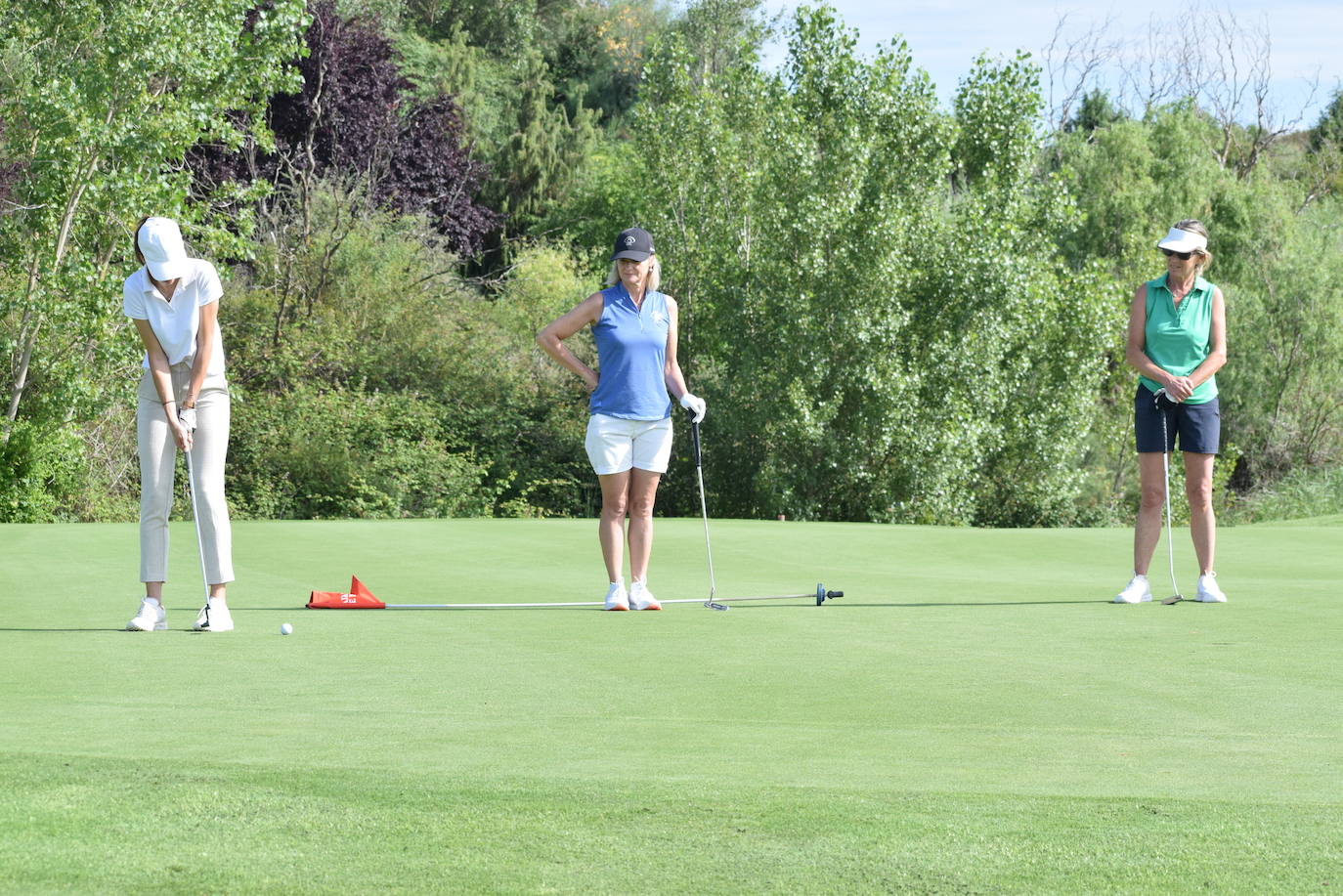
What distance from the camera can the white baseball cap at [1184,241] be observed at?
8227 millimetres

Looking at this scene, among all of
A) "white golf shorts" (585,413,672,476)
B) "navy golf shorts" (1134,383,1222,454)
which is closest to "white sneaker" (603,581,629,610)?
"white golf shorts" (585,413,672,476)

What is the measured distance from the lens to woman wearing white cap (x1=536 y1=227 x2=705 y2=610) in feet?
25.6

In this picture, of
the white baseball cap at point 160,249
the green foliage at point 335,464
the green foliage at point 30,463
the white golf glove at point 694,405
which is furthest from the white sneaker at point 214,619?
the green foliage at point 335,464

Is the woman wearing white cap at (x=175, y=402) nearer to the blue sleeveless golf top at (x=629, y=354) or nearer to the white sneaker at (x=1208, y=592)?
the blue sleeveless golf top at (x=629, y=354)

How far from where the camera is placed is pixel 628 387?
25.8ft

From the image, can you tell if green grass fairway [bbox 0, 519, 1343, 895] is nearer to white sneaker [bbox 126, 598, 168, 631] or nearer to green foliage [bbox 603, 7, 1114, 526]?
white sneaker [bbox 126, 598, 168, 631]

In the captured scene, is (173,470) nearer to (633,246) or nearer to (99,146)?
(633,246)

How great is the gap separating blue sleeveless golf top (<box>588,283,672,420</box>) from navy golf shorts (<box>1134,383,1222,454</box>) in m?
2.70

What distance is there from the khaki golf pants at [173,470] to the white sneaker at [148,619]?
0.13 metres

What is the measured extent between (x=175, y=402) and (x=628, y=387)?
2252 mm

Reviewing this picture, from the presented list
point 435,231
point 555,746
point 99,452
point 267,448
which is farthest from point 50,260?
point 555,746

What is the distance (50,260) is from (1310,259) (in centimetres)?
2677

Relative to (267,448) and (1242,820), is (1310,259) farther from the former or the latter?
(1242,820)

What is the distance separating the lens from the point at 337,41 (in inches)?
1193
